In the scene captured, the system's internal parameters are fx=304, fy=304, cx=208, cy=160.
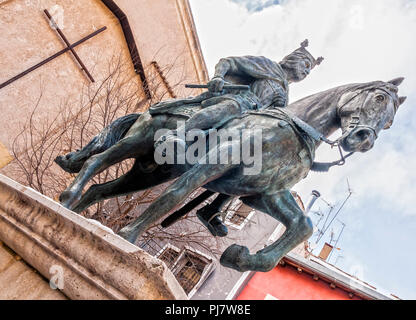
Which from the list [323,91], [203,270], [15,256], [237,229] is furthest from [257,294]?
[15,256]

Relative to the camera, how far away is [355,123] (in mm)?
2492

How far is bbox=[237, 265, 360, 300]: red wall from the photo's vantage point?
9.77m

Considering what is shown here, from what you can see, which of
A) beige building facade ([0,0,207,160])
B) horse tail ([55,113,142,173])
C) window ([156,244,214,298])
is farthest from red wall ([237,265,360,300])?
horse tail ([55,113,142,173])

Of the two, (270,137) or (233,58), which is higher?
(233,58)

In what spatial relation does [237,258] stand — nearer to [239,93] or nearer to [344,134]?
[344,134]

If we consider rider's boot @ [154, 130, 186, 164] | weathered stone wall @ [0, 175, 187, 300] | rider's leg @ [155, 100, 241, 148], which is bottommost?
weathered stone wall @ [0, 175, 187, 300]

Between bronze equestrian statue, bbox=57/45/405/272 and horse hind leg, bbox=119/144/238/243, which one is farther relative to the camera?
bronze equestrian statue, bbox=57/45/405/272

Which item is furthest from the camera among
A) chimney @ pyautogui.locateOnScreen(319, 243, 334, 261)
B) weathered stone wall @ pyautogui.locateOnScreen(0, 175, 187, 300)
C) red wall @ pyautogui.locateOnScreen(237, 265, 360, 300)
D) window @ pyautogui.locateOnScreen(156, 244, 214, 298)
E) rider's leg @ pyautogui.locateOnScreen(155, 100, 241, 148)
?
chimney @ pyautogui.locateOnScreen(319, 243, 334, 261)

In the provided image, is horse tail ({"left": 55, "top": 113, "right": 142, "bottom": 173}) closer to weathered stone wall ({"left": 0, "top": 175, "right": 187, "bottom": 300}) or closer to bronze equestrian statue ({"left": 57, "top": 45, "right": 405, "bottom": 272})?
bronze equestrian statue ({"left": 57, "top": 45, "right": 405, "bottom": 272})

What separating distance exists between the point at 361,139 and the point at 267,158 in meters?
0.76
